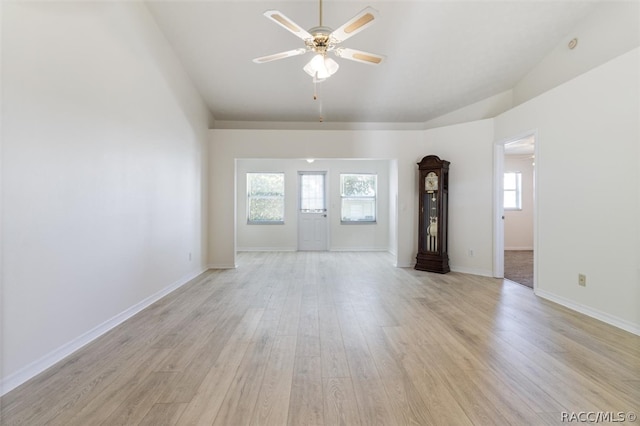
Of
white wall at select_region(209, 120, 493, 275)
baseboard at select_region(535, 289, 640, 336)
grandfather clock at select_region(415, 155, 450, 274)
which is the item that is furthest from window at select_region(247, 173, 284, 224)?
baseboard at select_region(535, 289, 640, 336)

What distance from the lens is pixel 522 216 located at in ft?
24.4

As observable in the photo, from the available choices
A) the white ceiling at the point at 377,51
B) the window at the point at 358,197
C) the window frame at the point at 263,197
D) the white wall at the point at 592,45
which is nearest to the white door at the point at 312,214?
the window frame at the point at 263,197

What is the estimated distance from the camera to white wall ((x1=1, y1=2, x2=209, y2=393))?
5.97 feet

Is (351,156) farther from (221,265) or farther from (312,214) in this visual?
(221,265)

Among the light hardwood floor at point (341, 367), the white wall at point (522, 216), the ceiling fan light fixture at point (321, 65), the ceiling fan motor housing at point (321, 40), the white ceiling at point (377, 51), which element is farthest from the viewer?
the white wall at point (522, 216)

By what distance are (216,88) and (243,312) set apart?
3.56m

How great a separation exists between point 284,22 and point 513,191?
7599mm

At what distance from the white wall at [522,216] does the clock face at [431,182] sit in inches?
146

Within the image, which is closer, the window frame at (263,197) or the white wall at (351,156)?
the white wall at (351,156)

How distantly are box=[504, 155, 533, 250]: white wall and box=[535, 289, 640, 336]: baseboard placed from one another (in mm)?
4321

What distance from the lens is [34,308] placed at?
1.93 m

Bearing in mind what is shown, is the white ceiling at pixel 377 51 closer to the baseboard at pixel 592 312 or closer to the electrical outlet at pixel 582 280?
the electrical outlet at pixel 582 280

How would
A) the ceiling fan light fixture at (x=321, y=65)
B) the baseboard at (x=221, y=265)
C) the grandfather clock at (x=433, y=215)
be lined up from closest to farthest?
1. the ceiling fan light fixture at (x=321, y=65)
2. the grandfather clock at (x=433, y=215)
3. the baseboard at (x=221, y=265)

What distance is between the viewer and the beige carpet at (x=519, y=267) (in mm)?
4469
